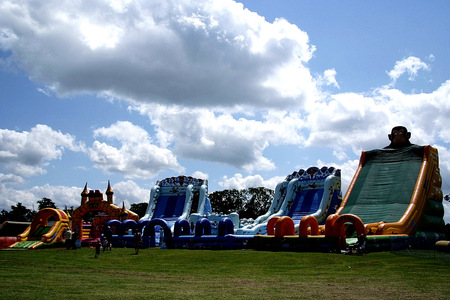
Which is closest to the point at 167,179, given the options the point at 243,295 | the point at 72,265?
the point at 72,265

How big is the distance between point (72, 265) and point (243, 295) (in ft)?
30.5

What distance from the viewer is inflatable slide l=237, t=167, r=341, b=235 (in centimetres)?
3344

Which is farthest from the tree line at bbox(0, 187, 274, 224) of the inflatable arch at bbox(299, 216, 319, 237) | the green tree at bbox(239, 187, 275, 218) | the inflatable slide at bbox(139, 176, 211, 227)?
the inflatable arch at bbox(299, 216, 319, 237)

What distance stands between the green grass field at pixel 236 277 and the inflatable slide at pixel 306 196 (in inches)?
539

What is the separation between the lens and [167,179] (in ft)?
144

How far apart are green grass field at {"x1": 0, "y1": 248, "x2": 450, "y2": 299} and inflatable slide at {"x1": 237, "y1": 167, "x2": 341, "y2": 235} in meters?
13.7

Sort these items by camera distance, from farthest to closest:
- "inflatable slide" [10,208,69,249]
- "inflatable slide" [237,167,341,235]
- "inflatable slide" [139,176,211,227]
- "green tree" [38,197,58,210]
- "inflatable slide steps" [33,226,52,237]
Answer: "green tree" [38,197,58,210] < "inflatable slide" [139,176,211,227] < "inflatable slide" [237,167,341,235] < "inflatable slide steps" [33,226,52,237] < "inflatable slide" [10,208,69,249]

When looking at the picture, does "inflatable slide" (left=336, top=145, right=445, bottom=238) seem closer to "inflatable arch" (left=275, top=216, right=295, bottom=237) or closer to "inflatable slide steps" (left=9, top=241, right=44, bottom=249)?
"inflatable arch" (left=275, top=216, right=295, bottom=237)

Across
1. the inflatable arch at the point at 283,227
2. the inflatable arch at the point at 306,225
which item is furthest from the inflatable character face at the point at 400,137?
the inflatable arch at the point at 283,227

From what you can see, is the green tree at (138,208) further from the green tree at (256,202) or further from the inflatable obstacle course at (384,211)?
the inflatable obstacle course at (384,211)

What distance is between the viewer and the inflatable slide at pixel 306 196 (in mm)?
33438

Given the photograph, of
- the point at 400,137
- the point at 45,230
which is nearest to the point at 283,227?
the point at 400,137

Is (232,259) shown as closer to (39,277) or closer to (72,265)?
(72,265)

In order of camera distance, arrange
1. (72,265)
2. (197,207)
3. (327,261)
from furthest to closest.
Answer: (197,207)
(327,261)
(72,265)
